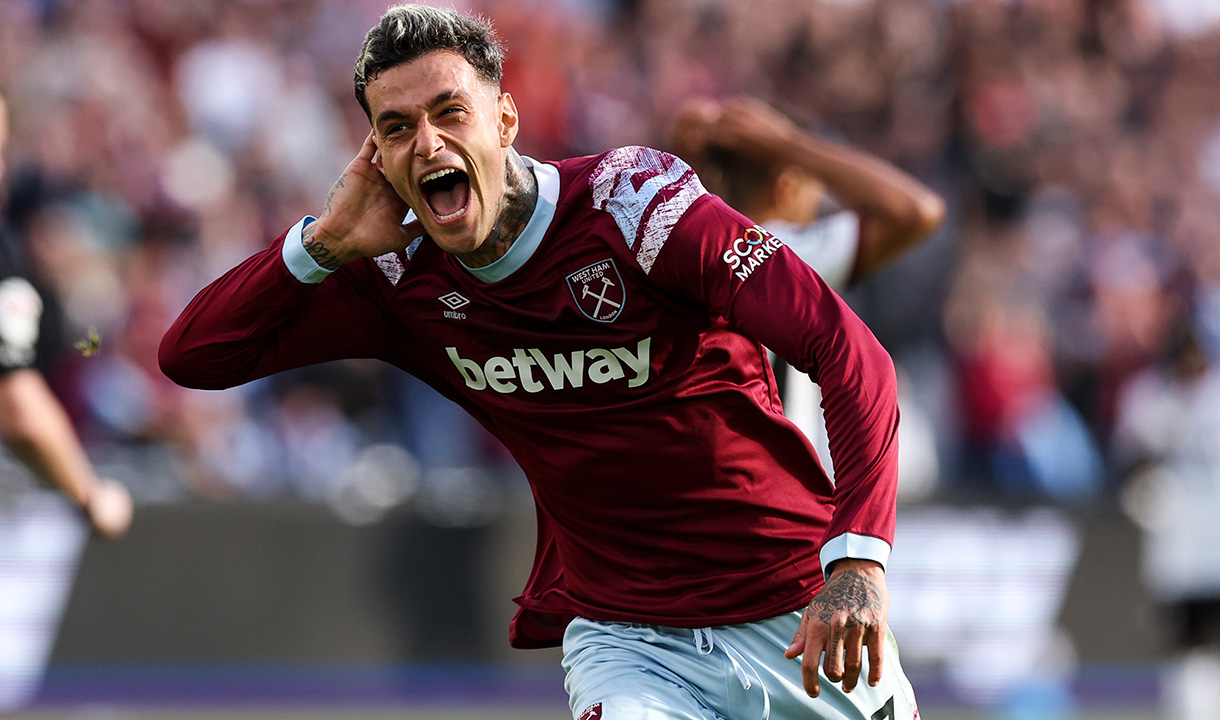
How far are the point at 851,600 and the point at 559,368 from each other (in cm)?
98

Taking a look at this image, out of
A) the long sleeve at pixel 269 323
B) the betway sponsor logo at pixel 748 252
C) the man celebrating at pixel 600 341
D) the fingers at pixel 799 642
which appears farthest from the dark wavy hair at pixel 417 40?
the fingers at pixel 799 642

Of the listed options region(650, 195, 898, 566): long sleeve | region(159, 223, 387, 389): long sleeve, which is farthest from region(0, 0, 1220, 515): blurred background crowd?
region(650, 195, 898, 566): long sleeve

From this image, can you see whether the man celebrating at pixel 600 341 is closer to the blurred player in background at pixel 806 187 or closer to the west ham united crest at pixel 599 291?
the west ham united crest at pixel 599 291

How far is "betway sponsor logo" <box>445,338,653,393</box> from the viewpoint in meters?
3.75

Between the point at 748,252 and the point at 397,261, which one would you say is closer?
the point at 748,252

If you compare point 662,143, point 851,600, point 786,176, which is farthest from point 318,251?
point 662,143

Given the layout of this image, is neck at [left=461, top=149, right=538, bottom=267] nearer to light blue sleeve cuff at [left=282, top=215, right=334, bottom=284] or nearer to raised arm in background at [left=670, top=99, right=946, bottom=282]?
light blue sleeve cuff at [left=282, top=215, right=334, bottom=284]

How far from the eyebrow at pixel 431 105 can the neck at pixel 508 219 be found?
0.23 m

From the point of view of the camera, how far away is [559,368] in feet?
12.5

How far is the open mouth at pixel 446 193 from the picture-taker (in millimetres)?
3643

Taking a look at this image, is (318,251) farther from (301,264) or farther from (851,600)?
(851,600)

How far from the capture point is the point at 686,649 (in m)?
3.84

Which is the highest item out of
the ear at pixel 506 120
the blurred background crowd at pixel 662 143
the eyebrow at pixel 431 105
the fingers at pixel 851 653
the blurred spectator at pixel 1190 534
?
the blurred background crowd at pixel 662 143

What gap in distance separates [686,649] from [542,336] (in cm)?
85
